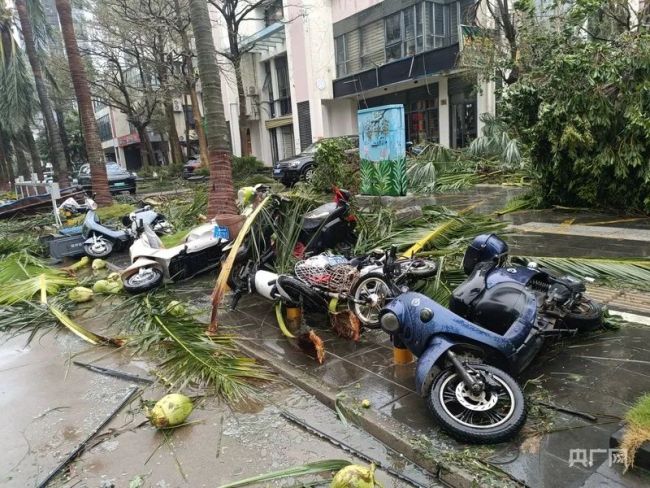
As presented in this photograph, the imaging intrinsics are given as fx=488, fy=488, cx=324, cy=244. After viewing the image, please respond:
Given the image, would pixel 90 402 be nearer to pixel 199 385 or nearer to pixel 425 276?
pixel 199 385

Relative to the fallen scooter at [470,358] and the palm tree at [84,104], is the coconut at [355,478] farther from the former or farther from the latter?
the palm tree at [84,104]

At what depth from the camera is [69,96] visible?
3597 cm

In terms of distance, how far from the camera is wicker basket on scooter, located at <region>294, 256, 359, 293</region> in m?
4.55

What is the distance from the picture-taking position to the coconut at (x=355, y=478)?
2371 millimetres

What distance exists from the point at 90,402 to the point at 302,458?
6.47 feet

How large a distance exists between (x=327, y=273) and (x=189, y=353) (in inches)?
57.9

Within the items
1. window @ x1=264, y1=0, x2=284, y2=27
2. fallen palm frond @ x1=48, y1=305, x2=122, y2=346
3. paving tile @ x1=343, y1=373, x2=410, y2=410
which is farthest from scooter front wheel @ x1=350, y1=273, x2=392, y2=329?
window @ x1=264, y1=0, x2=284, y2=27

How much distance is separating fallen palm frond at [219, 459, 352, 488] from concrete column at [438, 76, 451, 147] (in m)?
21.3

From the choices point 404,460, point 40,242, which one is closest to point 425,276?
point 404,460

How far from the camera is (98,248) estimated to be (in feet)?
30.7

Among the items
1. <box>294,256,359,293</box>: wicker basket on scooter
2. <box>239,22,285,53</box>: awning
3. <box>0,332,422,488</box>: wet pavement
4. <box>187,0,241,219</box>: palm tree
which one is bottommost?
<box>0,332,422,488</box>: wet pavement

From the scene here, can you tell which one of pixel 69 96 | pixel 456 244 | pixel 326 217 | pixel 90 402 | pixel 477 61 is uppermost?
pixel 69 96

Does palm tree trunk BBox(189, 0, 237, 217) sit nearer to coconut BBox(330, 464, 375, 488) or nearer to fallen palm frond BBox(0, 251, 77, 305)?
fallen palm frond BBox(0, 251, 77, 305)

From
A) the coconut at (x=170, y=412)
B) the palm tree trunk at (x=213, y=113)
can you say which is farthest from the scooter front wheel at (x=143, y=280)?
the coconut at (x=170, y=412)
